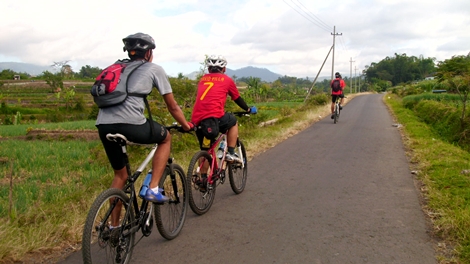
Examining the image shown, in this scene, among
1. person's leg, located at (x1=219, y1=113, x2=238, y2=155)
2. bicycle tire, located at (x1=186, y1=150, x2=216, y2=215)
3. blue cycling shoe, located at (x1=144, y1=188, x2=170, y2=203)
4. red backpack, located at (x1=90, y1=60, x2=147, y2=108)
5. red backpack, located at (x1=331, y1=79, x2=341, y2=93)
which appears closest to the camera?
red backpack, located at (x1=90, y1=60, x2=147, y2=108)

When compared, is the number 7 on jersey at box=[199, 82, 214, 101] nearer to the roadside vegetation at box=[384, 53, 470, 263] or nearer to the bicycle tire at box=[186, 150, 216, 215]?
the bicycle tire at box=[186, 150, 216, 215]

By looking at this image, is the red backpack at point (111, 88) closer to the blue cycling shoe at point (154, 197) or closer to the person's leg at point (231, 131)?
the blue cycling shoe at point (154, 197)

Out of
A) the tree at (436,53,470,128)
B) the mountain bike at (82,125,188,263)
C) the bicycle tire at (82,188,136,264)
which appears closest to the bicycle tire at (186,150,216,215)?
the mountain bike at (82,125,188,263)

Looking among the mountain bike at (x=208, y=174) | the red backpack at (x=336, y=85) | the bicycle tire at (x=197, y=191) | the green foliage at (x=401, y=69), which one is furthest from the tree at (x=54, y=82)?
the green foliage at (x=401, y=69)

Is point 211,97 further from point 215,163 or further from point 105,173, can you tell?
point 105,173

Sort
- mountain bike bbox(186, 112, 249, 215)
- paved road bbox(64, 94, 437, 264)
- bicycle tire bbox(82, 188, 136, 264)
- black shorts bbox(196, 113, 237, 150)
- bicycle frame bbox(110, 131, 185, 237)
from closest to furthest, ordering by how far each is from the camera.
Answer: bicycle tire bbox(82, 188, 136, 264) → bicycle frame bbox(110, 131, 185, 237) → paved road bbox(64, 94, 437, 264) → mountain bike bbox(186, 112, 249, 215) → black shorts bbox(196, 113, 237, 150)

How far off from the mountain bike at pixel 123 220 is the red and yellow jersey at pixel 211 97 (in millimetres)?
957

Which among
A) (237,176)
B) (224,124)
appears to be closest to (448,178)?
(237,176)

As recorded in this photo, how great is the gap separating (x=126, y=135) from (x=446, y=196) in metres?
4.27

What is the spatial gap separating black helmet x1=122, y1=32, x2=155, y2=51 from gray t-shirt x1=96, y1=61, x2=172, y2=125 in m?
0.17

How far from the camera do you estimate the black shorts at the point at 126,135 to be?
337 centimetres

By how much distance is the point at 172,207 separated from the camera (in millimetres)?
4312

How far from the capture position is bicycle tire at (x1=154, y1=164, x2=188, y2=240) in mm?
3982

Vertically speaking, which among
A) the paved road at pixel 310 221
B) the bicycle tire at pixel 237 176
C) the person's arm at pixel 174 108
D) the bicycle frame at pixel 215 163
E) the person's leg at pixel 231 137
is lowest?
the paved road at pixel 310 221
